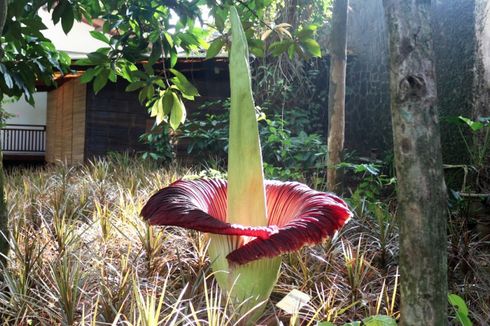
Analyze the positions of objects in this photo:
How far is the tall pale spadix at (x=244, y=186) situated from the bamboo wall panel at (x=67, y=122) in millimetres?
8038

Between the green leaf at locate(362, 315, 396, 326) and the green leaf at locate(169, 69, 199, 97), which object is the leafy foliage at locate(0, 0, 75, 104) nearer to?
the green leaf at locate(169, 69, 199, 97)

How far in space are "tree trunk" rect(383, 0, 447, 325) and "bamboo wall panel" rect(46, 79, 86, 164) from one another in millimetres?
8377

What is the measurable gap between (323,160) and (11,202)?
339 centimetres

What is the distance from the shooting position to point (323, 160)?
551cm

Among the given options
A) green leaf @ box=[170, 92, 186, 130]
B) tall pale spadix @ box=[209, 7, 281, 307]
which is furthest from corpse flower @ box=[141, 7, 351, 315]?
green leaf @ box=[170, 92, 186, 130]

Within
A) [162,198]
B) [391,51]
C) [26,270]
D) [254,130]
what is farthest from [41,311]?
[391,51]

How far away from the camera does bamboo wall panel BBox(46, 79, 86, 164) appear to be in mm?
9039

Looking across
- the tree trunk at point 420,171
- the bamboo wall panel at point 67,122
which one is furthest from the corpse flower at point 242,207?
the bamboo wall panel at point 67,122

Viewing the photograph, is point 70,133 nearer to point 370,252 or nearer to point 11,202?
point 11,202

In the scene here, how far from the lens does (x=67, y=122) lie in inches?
394

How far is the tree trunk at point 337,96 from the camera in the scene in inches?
145

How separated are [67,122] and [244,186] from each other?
9.60 metres

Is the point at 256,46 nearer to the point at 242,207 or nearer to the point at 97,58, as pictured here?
the point at 97,58

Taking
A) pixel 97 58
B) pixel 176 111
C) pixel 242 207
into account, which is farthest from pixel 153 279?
pixel 97 58
